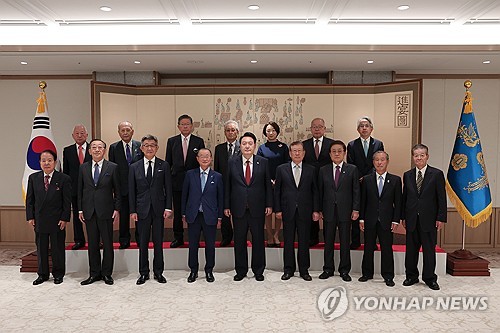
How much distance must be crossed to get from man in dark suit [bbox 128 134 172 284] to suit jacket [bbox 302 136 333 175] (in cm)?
183

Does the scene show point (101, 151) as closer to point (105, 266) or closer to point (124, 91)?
point (105, 266)

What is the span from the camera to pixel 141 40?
6.22 meters

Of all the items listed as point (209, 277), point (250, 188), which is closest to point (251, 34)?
point (250, 188)

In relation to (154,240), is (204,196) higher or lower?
higher

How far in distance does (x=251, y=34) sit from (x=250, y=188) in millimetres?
2305

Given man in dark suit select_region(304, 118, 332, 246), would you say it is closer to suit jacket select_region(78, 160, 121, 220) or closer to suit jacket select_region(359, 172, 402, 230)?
suit jacket select_region(359, 172, 402, 230)

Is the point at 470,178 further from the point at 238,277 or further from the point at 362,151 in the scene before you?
the point at 238,277

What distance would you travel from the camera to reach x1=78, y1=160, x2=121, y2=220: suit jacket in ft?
17.1

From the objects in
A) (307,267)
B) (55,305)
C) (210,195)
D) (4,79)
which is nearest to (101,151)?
(210,195)

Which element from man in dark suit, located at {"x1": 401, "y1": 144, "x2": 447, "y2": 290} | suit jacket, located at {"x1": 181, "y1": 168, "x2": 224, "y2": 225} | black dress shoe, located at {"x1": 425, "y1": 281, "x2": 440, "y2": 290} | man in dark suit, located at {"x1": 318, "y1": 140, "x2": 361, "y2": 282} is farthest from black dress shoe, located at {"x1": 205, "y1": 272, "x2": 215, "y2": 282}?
black dress shoe, located at {"x1": 425, "y1": 281, "x2": 440, "y2": 290}

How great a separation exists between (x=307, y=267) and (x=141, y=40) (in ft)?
12.5
